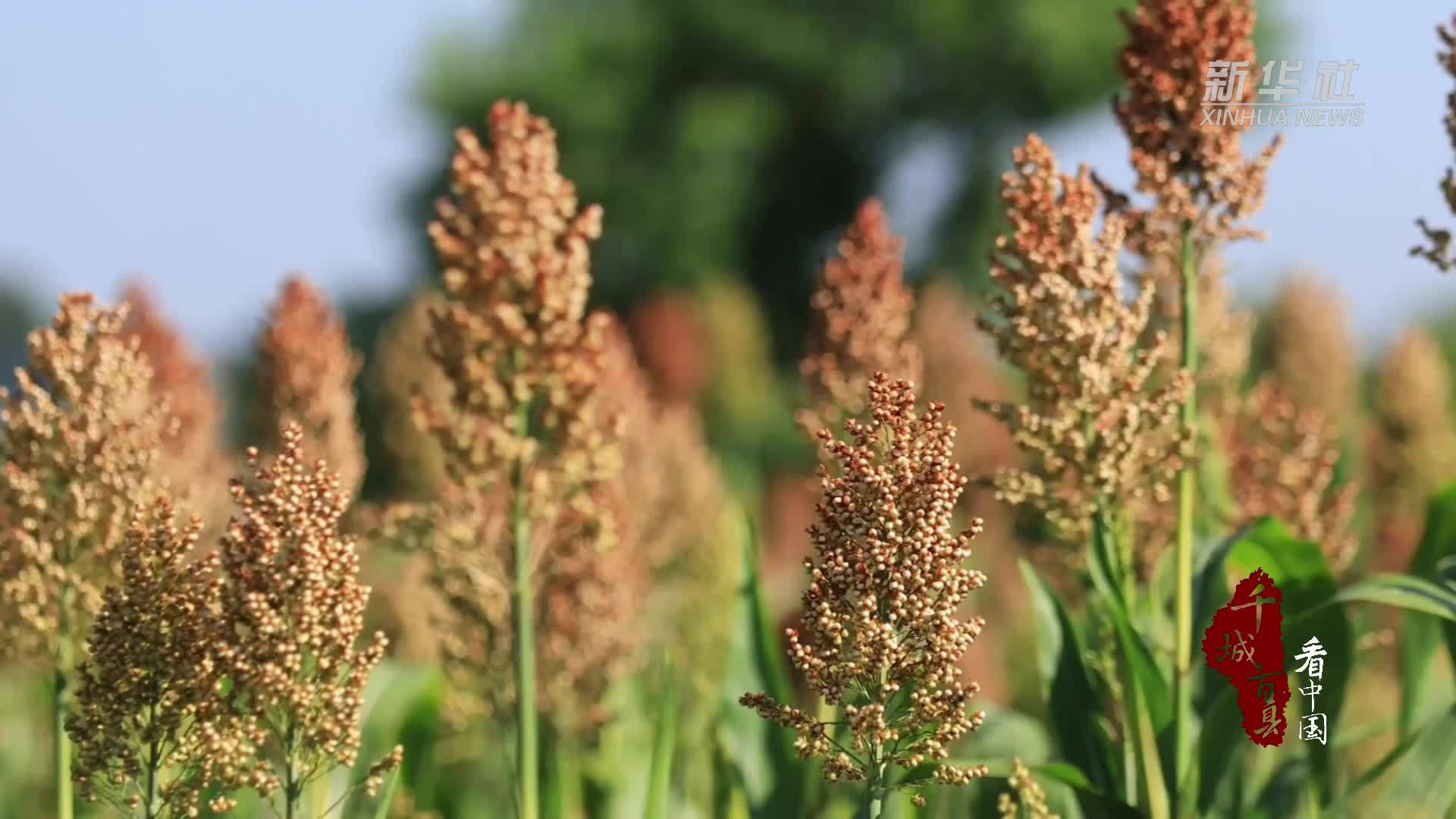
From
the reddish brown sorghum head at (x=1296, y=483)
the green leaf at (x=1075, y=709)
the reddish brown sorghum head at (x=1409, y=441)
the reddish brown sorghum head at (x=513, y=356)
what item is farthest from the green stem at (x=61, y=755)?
the reddish brown sorghum head at (x=1409, y=441)

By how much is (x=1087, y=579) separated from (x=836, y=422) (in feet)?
3.26

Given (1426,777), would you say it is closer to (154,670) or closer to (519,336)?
(519,336)

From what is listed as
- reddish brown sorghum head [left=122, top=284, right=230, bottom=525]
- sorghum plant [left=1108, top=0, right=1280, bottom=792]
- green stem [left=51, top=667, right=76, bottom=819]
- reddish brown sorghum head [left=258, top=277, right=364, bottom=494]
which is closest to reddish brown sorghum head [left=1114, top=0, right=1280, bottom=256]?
sorghum plant [left=1108, top=0, right=1280, bottom=792]

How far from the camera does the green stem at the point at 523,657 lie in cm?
451

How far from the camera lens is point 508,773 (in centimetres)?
580

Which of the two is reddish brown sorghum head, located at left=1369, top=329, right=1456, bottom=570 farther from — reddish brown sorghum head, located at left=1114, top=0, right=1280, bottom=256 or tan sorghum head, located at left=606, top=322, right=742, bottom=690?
reddish brown sorghum head, located at left=1114, top=0, right=1280, bottom=256

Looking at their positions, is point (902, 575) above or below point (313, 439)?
below

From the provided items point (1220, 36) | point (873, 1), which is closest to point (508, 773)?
point (1220, 36)

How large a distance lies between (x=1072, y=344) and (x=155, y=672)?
2.30 meters

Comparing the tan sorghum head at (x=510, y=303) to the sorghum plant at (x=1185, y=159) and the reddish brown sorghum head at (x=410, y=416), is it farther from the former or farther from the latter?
the reddish brown sorghum head at (x=410, y=416)

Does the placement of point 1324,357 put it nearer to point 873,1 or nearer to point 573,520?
point 573,520

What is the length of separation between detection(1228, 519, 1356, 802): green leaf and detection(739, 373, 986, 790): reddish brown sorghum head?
1.58 m

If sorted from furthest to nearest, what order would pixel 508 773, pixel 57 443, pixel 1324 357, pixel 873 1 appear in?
pixel 873 1 < pixel 1324 357 < pixel 508 773 < pixel 57 443

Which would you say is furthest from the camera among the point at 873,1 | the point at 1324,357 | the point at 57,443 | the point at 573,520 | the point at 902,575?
the point at 873,1
